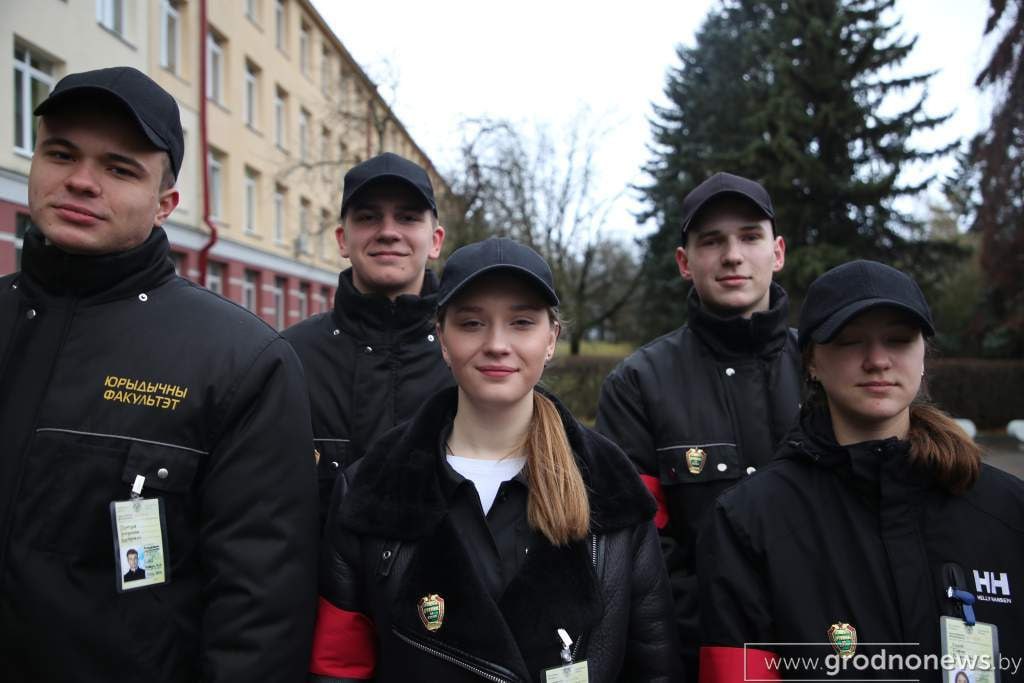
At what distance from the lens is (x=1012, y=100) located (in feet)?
61.2

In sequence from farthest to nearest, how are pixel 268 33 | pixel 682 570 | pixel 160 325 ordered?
1. pixel 268 33
2. pixel 682 570
3. pixel 160 325

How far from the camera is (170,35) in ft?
64.8

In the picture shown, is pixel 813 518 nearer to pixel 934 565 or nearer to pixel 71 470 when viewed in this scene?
pixel 934 565

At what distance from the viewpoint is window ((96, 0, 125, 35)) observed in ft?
51.2

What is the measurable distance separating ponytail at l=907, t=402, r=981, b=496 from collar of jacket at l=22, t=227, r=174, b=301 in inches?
90.7

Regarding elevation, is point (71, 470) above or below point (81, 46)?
below

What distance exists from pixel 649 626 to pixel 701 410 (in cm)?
103

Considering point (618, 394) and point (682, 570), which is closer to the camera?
point (682, 570)

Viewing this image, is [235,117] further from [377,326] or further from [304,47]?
[377,326]

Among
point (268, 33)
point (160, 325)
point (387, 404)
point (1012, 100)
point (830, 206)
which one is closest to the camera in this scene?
point (160, 325)

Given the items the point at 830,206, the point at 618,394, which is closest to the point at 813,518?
the point at 618,394

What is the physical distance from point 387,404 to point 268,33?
86.6ft

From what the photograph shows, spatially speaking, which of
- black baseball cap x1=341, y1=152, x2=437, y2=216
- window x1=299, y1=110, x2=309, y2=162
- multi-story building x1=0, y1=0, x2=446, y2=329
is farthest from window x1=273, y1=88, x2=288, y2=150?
black baseball cap x1=341, y1=152, x2=437, y2=216

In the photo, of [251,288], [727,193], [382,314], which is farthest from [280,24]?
[727,193]
